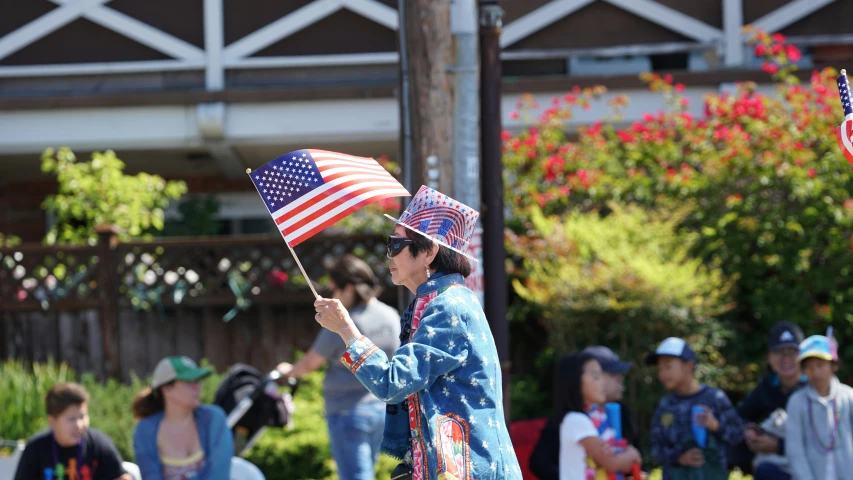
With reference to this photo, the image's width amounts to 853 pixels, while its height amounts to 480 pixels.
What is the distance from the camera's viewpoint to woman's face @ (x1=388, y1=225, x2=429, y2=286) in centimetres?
402

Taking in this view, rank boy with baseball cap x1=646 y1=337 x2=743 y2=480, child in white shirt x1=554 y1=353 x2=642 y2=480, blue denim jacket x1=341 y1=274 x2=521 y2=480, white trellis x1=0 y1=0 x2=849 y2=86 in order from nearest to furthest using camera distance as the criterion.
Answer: blue denim jacket x1=341 y1=274 x2=521 y2=480 → child in white shirt x1=554 y1=353 x2=642 y2=480 → boy with baseball cap x1=646 y1=337 x2=743 y2=480 → white trellis x1=0 y1=0 x2=849 y2=86

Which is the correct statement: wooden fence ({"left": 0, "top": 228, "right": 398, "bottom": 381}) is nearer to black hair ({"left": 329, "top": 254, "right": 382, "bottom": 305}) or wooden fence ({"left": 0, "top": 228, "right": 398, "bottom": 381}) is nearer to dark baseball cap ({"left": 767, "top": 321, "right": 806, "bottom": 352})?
black hair ({"left": 329, "top": 254, "right": 382, "bottom": 305})

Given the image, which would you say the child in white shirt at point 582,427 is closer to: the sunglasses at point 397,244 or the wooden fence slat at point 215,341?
the sunglasses at point 397,244

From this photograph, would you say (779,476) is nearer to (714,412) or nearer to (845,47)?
(714,412)

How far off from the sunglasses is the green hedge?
4633 mm

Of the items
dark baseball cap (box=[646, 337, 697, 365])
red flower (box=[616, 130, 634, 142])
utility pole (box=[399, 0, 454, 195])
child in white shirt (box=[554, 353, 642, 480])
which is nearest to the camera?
child in white shirt (box=[554, 353, 642, 480])

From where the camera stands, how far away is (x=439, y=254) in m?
4.02

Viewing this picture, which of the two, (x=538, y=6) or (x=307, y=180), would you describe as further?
(x=538, y=6)

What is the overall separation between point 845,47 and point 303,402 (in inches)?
324

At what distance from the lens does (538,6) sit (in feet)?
45.2

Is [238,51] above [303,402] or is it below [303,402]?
above

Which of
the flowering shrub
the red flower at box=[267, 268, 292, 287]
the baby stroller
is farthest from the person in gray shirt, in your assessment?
the red flower at box=[267, 268, 292, 287]

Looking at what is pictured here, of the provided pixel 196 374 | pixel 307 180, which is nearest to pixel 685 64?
pixel 196 374

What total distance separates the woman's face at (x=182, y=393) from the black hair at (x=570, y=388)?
201cm
